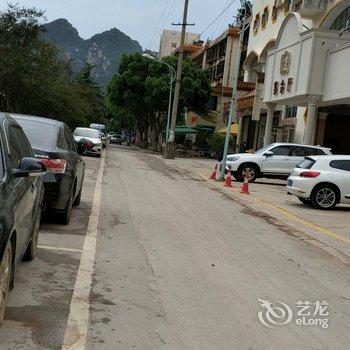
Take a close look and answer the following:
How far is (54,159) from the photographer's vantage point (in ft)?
29.5

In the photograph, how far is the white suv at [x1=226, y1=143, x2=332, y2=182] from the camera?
2453cm

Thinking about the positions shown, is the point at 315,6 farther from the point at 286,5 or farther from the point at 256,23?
the point at 256,23

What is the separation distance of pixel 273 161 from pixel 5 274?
20463 mm

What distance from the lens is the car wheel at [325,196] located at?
53.1 feet

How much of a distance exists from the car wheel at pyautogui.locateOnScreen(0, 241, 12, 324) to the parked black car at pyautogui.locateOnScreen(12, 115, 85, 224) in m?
3.96

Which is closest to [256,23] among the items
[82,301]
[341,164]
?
[341,164]

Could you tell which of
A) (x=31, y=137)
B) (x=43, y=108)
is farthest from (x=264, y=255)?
(x=43, y=108)

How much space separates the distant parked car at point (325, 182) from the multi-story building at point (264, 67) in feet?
55.5

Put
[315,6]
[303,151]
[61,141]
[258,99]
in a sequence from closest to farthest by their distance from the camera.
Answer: [61,141]
[303,151]
[315,6]
[258,99]

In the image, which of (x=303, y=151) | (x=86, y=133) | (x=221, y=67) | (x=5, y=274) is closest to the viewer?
(x=5, y=274)

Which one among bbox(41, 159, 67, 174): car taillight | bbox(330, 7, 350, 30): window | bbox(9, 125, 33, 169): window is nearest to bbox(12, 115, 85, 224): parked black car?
bbox(41, 159, 67, 174): car taillight

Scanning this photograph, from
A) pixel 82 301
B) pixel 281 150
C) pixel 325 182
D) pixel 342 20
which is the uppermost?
pixel 342 20

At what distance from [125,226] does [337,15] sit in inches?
1044

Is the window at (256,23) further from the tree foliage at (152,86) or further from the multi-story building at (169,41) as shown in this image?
the multi-story building at (169,41)
